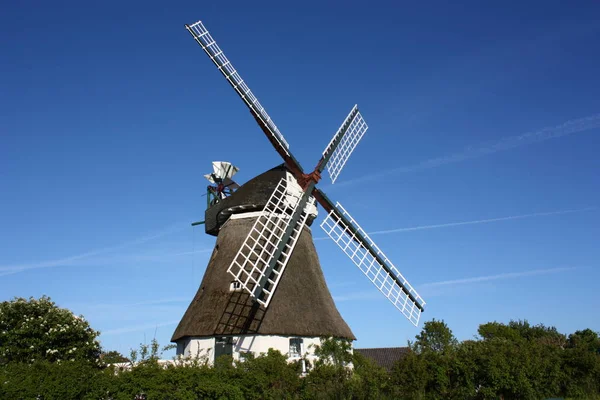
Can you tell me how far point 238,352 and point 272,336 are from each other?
136 centimetres

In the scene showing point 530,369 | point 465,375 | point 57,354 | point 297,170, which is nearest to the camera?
point 465,375

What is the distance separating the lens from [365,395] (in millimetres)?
12914

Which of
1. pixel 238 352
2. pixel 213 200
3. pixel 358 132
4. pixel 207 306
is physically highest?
pixel 358 132

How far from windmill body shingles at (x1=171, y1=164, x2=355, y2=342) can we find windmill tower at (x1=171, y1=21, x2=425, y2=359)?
42 mm

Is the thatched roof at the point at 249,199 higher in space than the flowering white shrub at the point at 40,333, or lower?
higher

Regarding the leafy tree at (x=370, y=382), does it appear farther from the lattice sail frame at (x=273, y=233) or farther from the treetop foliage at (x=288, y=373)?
the lattice sail frame at (x=273, y=233)

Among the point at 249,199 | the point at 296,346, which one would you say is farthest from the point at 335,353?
the point at 249,199

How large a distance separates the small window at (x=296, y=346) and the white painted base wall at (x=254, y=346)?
0.14 ft

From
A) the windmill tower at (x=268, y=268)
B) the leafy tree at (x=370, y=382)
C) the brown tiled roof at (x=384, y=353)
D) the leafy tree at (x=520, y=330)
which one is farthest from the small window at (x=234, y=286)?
the leafy tree at (x=520, y=330)

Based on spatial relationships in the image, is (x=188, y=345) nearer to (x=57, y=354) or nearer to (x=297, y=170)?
(x=57, y=354)

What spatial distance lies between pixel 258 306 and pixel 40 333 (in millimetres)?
10172

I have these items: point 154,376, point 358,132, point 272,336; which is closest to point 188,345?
point 272,336

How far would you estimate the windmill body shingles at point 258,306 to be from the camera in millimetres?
16828

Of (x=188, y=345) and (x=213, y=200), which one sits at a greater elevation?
(x=213, y=200)
